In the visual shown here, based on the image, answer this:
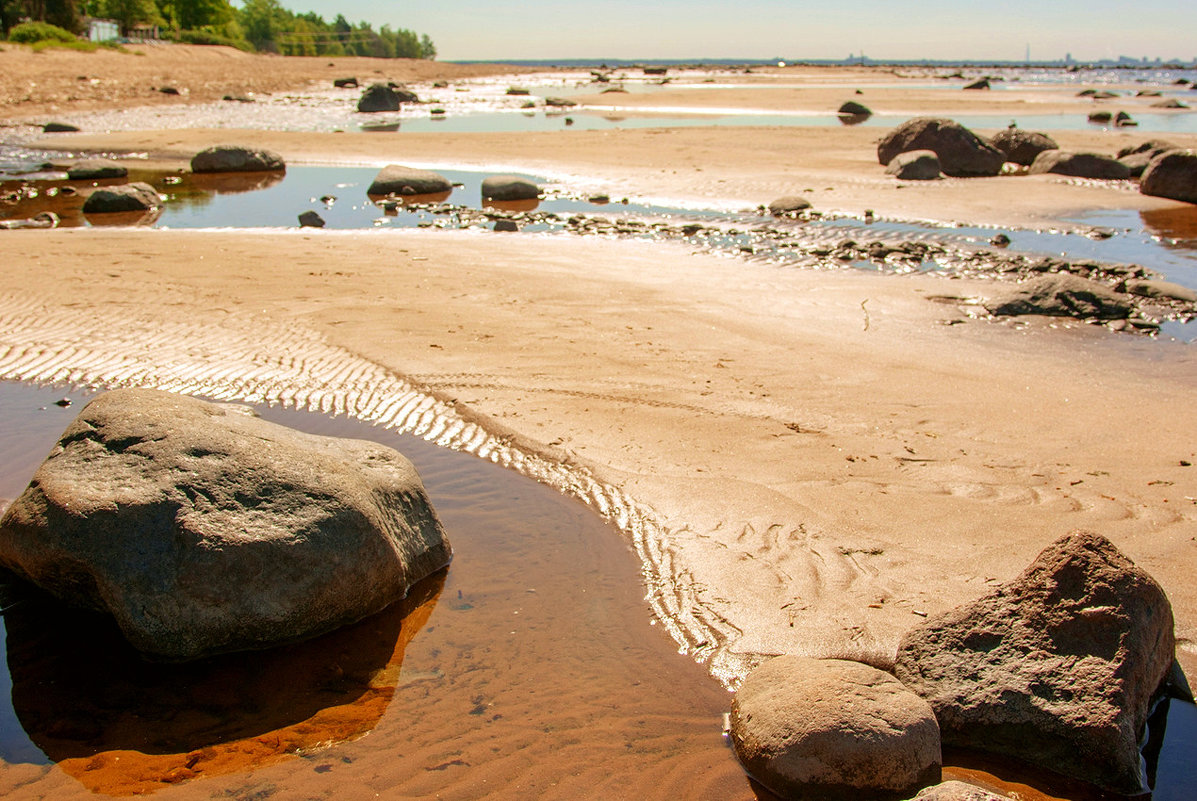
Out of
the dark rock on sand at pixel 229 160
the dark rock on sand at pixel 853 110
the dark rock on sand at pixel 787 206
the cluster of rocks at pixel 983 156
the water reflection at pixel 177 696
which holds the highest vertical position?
the dark rock on sand at pixel 853 110

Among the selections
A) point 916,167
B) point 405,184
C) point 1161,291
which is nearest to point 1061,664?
point 1161,291

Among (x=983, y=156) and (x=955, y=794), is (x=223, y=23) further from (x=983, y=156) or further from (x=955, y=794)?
(x=955, y=794)

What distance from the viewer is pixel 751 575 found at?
4945 millimetres

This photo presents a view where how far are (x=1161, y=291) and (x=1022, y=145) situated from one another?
1245 cm

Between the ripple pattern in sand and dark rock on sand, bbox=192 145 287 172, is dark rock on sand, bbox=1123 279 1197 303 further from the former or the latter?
dark rock on sand, bbox=192 145 287 172

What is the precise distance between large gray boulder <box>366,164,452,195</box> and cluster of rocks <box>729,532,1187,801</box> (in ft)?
47.6

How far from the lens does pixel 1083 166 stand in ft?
64.3

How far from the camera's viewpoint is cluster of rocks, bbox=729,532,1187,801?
3463 mm

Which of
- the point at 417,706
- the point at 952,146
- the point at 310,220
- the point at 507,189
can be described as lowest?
the point at 417,706

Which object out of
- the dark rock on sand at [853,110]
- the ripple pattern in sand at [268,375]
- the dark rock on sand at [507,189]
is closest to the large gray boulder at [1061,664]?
the ripple pattern in sand at [268,375]

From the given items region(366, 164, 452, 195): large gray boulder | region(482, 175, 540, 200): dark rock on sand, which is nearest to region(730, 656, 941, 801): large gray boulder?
region(482, 175, 540, 200): dark rock on sand

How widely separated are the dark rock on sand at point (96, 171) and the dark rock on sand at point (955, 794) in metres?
19.6

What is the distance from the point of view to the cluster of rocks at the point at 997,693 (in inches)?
136

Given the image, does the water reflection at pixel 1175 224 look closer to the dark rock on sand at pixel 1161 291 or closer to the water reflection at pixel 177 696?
the dark rock on sand at pixel 1161 291
